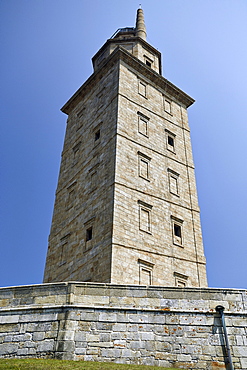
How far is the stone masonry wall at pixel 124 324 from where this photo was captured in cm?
1212

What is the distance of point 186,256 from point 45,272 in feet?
29.4

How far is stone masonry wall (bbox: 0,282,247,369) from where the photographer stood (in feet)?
39.8

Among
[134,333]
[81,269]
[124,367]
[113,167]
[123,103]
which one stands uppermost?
[123,103]

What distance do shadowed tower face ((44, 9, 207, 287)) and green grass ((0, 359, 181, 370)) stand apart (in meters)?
8.48

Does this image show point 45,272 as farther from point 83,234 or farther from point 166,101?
point 166,101

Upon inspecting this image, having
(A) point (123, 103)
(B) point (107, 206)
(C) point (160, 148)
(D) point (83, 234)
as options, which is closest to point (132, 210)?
(B) point (107, 206)

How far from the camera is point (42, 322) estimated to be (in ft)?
41.6

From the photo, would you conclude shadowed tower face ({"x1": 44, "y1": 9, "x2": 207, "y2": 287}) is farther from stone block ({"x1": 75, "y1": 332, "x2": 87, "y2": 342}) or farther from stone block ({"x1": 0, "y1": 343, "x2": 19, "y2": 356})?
stone block ({"x1": 0, "y1": 343, "x2": 19, "y2": 356})

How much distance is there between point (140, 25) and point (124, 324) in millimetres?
33077

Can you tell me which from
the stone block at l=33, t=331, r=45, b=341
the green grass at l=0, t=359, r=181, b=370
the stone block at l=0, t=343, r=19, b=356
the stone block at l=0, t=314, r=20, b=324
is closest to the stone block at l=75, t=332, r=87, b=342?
the green grass at l=0, t=359, r=181, b=370

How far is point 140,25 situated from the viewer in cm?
3912

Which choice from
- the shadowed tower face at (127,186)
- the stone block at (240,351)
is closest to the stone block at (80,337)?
the stone block at (240,351)

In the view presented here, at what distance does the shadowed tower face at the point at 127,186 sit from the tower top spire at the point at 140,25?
342 centimetres

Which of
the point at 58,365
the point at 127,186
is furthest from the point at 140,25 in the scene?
the point at 58,365
